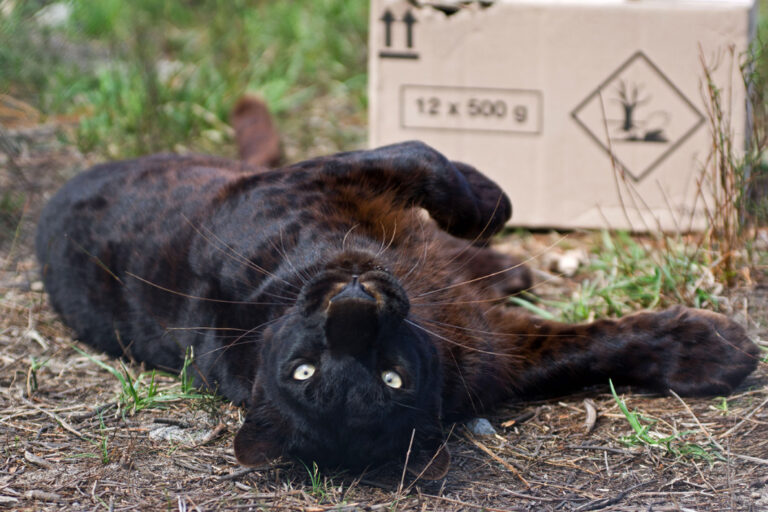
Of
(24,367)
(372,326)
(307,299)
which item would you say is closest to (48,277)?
(24,367)

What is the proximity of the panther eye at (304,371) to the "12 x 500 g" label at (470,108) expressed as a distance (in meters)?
2.07

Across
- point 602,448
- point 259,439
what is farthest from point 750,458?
point 259,439

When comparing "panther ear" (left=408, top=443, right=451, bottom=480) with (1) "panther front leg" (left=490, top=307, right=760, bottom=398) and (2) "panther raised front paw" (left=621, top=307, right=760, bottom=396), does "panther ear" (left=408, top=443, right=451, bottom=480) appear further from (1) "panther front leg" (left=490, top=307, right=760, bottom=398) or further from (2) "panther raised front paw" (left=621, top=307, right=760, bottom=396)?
(2) "panther raised front paw" (left=621, top=307, right=760, bottom=396)

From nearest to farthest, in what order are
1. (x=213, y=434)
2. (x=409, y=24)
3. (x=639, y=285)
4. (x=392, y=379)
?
1. (x=392, y=379)
2. (x=213, y=434)
3. (x=639, y=285)
4. (x=409, y=24)

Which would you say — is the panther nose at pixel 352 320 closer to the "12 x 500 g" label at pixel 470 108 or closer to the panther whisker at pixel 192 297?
the panther whisker at pixel 192 297

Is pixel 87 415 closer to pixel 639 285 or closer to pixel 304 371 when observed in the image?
pixel 304 371

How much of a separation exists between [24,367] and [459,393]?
1565 mm

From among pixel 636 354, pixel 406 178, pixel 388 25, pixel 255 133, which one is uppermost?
pixel 388 25

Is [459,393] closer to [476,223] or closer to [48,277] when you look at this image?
[476,223]

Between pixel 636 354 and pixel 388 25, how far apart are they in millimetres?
1992

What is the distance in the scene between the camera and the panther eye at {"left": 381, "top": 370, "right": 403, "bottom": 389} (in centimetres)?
199

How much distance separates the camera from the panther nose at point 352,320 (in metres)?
1.87

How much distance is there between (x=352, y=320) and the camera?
6.15ft

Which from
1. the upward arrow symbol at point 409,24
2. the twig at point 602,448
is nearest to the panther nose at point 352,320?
the twig at point 602,448
